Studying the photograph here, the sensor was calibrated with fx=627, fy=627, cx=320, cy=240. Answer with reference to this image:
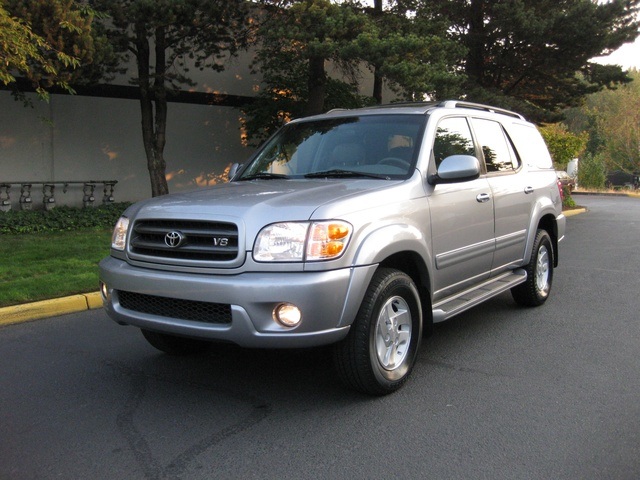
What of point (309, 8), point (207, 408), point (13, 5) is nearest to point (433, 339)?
point (207, 408)

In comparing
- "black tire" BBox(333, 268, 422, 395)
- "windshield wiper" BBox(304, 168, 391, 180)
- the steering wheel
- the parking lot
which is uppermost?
the steering wheel

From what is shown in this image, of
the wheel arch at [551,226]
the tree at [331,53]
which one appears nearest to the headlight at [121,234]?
the wheel arch at [551,226]

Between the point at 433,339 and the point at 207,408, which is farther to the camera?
the point at 433,339

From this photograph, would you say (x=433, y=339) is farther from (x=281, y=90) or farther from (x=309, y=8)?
(x=281, y=90)

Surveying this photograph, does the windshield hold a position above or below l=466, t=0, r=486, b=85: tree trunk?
below

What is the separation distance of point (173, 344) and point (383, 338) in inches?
71.7

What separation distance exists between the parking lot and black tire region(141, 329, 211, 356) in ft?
0.28

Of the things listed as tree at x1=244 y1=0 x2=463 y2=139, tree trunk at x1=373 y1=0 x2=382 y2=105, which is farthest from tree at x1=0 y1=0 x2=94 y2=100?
tree trunk at x1=373 y1=0 x2=382 y2=105

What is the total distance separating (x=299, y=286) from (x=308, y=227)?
1.21 feet

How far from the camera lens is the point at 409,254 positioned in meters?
4.41

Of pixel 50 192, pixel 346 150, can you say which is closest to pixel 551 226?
pixel 346 150

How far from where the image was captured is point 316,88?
15820mm

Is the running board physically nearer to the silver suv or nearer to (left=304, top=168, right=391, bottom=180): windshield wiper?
the silver suv

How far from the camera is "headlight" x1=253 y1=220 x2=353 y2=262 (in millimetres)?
3705
